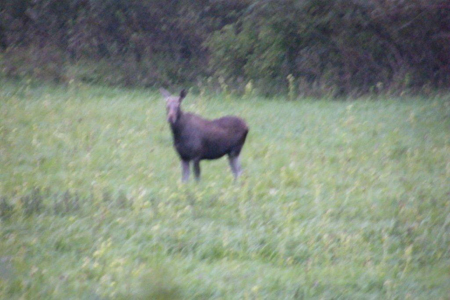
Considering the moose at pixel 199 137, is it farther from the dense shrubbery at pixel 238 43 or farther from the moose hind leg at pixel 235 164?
the dense shrubbery at pixel 238 43

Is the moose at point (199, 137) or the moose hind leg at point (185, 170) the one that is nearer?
the moose hind leg at point (185, 170)

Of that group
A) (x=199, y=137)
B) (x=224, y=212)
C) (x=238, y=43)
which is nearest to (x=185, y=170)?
(x=199, y=137)

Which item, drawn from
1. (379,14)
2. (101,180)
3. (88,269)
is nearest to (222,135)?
(101,180)

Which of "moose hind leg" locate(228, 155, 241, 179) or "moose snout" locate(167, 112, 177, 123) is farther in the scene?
"moose hind leg" locate(228, 155, 241, 179)

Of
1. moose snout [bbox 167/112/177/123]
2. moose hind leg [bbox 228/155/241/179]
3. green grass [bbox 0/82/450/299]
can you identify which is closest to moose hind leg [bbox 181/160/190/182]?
green grass [bbox 0/82/450/299]

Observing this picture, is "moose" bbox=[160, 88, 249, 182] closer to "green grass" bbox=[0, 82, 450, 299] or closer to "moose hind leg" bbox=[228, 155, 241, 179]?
"moose hind leg" bbox=[228, 155, 241, 179]

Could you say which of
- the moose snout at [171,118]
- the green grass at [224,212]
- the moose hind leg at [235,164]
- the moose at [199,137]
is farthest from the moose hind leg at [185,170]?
the moose hind leg at [235,164]

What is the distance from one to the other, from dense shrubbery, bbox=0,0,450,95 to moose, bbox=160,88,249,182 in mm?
8247

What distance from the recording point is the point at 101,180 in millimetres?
9359

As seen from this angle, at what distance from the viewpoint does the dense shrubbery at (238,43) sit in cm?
1980

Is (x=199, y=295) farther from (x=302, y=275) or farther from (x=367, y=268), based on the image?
(x=367, y=268)

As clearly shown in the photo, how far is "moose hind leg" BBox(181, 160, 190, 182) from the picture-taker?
960 centimetres

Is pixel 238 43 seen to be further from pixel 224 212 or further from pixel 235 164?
pixel 224 212

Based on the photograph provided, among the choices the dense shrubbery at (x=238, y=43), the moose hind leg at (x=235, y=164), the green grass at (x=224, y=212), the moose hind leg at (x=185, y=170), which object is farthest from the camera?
the dense shrubbery at (x=238, y=43)
